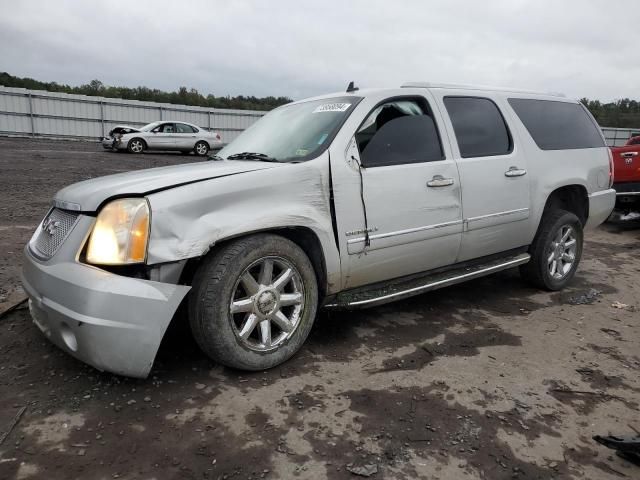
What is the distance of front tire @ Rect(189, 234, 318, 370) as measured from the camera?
2.51 metres

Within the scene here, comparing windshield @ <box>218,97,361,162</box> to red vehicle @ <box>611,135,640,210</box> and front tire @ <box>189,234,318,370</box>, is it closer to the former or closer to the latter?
front tire @ <box>189,234,318,370</box>

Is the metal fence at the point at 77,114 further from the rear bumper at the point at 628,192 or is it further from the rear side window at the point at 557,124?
the rear side window at the point at 557,124

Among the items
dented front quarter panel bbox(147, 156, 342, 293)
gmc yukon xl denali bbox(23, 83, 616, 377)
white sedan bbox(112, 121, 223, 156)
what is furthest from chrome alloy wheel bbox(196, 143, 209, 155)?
dented front quarter panel bbox(147, 156, 342, 293)

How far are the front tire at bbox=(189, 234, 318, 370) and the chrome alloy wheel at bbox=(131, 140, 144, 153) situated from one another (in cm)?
1736

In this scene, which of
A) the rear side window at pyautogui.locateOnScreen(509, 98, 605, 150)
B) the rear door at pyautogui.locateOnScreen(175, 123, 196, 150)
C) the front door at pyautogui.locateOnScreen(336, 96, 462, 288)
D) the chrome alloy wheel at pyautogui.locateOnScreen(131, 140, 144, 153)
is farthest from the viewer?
the rear door at pyautogui.locateOnScreen(175, 123, 196, 150)

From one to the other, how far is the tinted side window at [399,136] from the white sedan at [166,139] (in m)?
16.8

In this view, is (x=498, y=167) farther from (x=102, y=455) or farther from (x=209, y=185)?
(x=102, y=455)

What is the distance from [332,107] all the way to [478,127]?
1.27 meters

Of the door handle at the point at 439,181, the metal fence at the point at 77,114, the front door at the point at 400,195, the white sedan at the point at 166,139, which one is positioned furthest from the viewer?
the metal fence at the point at 77,114

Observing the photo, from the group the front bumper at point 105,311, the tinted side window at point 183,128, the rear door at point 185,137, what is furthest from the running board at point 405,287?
the tinted side window at point 183,128

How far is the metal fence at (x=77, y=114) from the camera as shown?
23.9m

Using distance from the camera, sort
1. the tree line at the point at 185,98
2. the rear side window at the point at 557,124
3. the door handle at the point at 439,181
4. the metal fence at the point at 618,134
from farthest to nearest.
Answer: the tree line at the point at 185,98 < the metal fence at the point at 618,134 < the rear side window at the point at 557,124 < the door handle at the point at 439,181

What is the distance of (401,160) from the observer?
3.24 metres

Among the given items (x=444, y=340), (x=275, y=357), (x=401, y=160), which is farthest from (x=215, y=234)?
(x=444, y=340)
